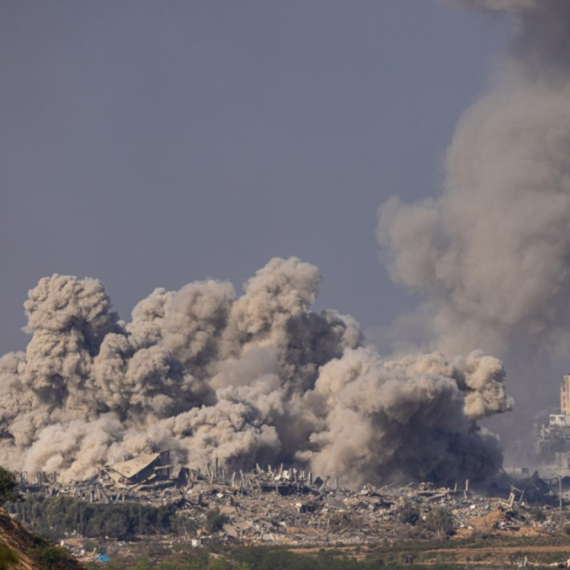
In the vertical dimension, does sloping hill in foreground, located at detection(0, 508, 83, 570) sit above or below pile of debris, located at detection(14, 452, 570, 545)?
below

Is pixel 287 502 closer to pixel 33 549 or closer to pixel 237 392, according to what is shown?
pixel 237 392

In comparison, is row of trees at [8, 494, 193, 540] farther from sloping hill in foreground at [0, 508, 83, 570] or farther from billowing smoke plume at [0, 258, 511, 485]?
sloping hill in foreground at [0, 508, 83, 570]

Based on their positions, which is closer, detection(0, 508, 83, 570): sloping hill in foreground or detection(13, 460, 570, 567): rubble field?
detection(0, 508, 83, 570): sloping hill in foreground

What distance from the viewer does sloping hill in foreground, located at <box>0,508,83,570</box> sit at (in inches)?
1275

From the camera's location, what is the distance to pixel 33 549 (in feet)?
113

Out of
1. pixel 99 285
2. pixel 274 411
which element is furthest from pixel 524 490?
pixel 99 285

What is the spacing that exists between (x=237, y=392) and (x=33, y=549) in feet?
179

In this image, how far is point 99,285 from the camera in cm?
9194

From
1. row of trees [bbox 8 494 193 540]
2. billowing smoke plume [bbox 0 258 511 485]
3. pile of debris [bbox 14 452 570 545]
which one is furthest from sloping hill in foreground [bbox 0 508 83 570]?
billowing smoke plume [bbox 0 258 511 485]

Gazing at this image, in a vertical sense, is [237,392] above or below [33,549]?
above

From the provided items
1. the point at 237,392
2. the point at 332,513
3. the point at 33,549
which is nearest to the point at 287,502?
the point at 332,513

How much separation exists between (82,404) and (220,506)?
45.5 ft

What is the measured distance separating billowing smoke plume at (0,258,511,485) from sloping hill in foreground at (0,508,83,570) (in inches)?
1872

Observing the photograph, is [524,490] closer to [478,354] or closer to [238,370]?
[478,354]
